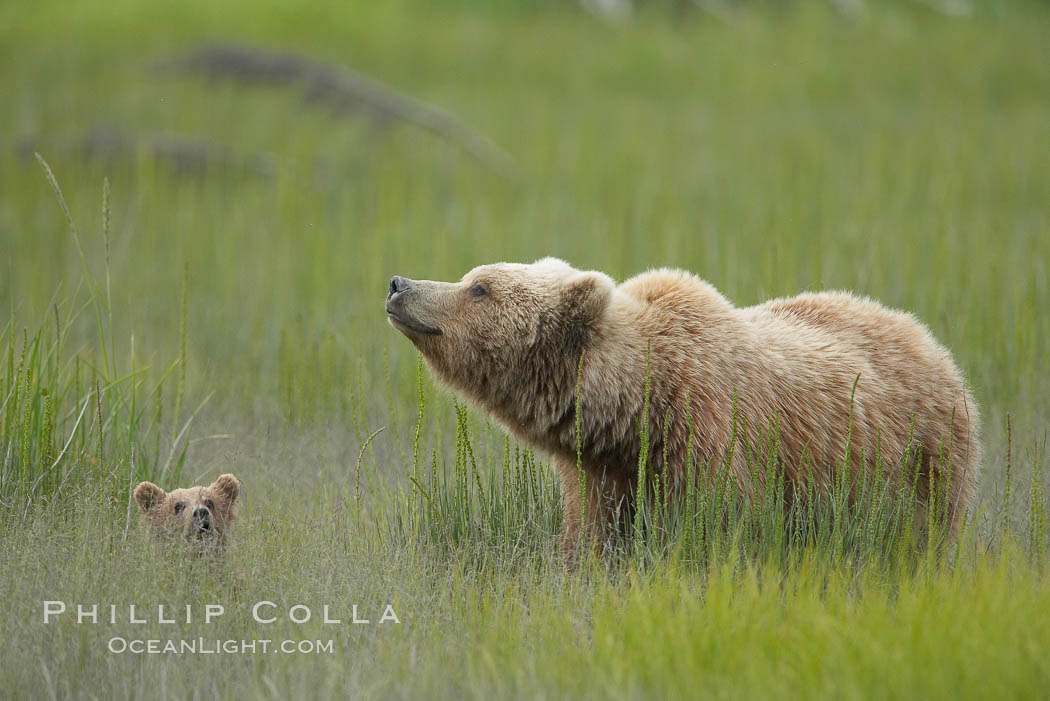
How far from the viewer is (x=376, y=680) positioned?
9.71ft

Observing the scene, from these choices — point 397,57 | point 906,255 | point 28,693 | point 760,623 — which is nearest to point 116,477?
point 28,693

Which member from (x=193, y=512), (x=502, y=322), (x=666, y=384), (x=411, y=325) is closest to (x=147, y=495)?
(x=193, y=512)

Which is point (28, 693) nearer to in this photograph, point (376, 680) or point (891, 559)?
point (376, 680)

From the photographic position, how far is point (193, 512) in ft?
12.6

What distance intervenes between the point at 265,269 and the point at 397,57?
9.04 metres

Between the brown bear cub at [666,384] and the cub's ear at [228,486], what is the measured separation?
3.02ft

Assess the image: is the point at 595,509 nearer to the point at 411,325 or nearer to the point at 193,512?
the point at 411,325

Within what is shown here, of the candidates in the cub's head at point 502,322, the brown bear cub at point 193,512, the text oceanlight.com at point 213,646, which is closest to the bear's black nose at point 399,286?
the cub's head at point 502,322

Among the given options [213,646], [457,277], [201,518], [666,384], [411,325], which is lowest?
[213,646]

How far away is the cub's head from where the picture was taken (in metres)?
3.87

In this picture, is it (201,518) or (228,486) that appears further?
(228,486)

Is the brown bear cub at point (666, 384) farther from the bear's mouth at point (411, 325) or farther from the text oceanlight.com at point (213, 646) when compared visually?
the text oceanlight.com at point (213, 646)

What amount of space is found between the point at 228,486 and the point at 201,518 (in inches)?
11.0

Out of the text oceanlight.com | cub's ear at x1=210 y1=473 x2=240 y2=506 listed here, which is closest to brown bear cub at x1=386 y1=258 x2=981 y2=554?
cub's ear at x1=210 y1=473 x2=240 y2=506
